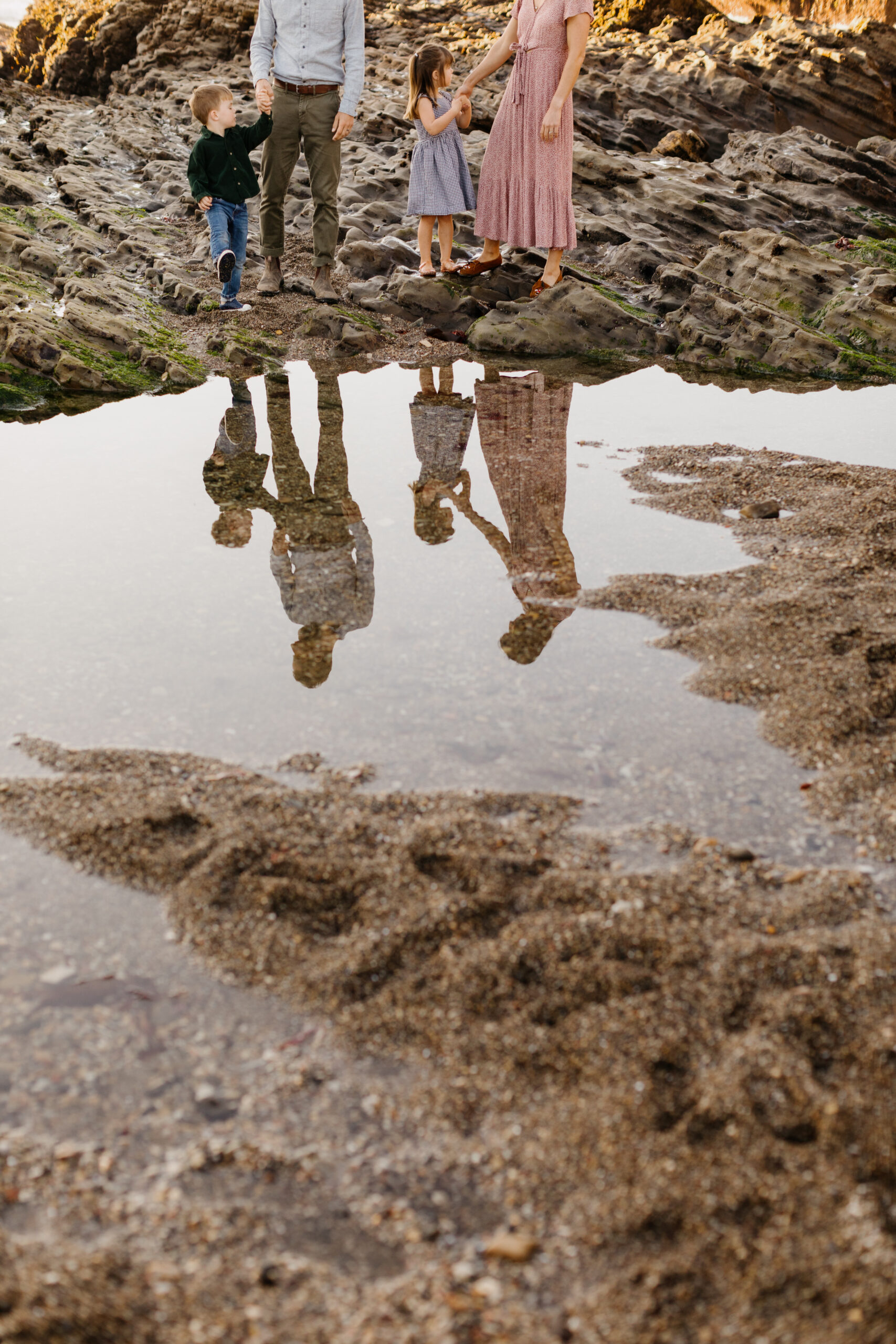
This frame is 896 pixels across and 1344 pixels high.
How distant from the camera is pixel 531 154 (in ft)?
28.5

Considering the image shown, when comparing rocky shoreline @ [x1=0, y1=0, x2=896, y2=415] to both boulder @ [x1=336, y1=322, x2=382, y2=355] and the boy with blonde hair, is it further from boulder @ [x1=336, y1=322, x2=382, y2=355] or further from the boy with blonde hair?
the boy with blonde hair

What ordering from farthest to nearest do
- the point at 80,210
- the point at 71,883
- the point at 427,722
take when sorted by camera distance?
the point at 80,210, the point at 427,722, the point at 71,883

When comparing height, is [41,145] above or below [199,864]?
above

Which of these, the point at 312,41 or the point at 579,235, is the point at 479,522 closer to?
the point at 312,41

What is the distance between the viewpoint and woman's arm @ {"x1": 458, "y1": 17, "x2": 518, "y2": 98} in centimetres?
824

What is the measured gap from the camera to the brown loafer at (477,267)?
31.0 ft

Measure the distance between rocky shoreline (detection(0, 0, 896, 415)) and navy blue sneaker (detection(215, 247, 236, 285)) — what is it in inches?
14.7

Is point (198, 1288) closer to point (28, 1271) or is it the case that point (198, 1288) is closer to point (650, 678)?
point (28, 1271)

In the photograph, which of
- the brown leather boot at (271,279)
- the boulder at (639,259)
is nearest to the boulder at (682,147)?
the boulder at (639,259)

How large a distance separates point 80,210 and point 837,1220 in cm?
1346

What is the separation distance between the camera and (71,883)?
2.79 meters

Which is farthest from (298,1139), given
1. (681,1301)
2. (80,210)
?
(80,210)

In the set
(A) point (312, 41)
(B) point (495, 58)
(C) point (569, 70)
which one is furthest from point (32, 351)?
(C) point (569, 70)

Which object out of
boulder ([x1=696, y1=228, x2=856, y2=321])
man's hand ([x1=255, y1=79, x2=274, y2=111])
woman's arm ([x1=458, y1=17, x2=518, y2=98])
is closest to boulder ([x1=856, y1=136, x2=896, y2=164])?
boulder ([x1=696, y1=228, x2=856, y2=321])
